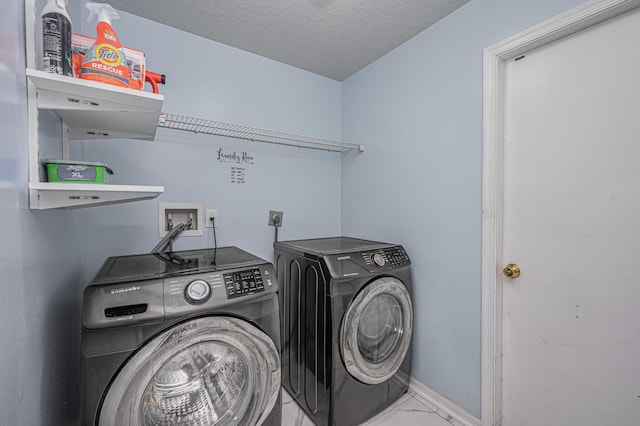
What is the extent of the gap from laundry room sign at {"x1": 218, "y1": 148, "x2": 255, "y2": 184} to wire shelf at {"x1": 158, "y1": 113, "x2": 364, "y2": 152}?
0.38 feet

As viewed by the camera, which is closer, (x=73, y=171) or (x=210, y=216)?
(x=73, y=171)

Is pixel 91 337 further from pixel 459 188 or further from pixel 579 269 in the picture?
pixel 579 269

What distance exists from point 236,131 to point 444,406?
2.20 meters

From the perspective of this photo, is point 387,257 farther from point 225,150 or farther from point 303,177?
point 225,150

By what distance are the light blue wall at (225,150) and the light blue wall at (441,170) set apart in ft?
1.59

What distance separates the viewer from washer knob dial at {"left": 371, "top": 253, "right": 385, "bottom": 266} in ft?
5.11

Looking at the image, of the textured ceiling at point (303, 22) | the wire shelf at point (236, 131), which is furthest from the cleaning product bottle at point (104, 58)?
the textured ceiling at point (303, 22)

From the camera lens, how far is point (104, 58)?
0.91m

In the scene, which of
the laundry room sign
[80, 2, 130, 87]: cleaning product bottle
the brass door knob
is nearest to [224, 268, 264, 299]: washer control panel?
[80, 2, 130, 87]: cleaning product bottle

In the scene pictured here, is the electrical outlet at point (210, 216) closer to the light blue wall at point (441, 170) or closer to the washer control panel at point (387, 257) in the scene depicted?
the washer control panel at point (387, 257)

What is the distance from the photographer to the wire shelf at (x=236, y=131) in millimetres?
1690

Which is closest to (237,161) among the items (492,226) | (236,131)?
(236,131)

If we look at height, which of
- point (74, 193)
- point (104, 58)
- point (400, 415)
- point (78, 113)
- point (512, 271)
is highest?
point (104, 58)

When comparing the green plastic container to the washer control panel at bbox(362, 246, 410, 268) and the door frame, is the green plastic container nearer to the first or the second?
the washer control panel at bbox(362, 246, 410, 268)
